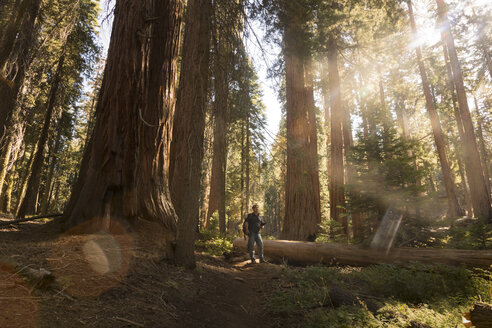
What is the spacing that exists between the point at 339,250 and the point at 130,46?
7546mm

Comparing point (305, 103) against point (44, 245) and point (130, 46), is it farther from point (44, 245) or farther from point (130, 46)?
point (44, 245)

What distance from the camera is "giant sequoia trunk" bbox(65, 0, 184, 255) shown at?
4.41 m

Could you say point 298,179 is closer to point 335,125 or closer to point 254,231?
point 254,231

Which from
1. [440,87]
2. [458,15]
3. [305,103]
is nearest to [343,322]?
[305,103]

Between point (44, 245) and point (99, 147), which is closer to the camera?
point (44, 245)

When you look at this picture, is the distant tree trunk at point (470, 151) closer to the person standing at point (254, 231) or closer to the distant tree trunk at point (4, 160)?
the person standing at point (254, 231)

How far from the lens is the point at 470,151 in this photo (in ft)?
49.7

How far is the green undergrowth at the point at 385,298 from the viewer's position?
3281mm

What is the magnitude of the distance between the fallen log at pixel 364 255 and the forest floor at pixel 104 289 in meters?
3.61

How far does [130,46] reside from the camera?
15.6ft

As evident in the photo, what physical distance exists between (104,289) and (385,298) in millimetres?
4523

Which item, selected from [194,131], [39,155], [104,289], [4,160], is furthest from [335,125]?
[4,160]

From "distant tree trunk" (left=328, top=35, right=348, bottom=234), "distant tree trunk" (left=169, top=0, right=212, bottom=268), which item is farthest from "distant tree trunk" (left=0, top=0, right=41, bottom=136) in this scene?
"distant tree trunk" (left=328, top=35, right=348, bottom=234)

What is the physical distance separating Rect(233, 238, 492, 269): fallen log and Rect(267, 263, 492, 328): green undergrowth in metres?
1.03
